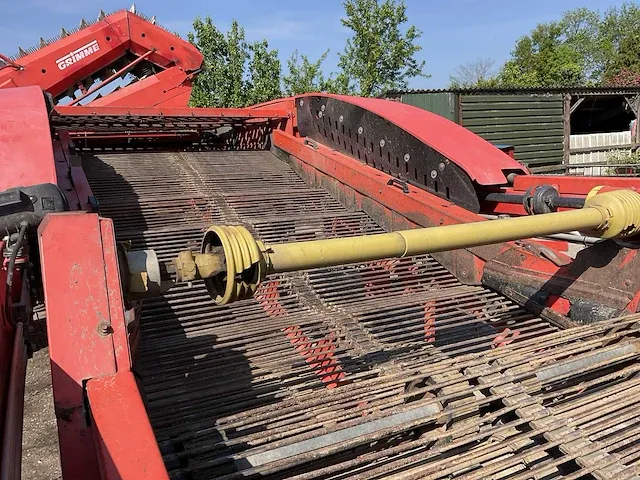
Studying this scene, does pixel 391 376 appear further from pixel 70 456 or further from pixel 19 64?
pixel 19 64

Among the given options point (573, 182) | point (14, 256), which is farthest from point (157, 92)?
point (14, 256)

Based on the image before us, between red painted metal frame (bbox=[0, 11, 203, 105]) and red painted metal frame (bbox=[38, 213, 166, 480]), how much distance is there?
15.0 ft

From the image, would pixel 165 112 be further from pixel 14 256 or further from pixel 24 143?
pixel 14 256

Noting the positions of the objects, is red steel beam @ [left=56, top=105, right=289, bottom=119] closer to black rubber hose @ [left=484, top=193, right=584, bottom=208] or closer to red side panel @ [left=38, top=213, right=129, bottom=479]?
black rubber hose @ [left=484, top=193, right=584, bottom=208]

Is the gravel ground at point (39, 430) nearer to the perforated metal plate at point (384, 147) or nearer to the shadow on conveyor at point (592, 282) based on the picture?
the perforated metal plate at point (384, 147)

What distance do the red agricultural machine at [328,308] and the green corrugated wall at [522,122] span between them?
9972mm

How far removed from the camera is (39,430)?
3498 millimetres

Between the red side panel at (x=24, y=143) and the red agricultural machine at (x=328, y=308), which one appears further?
the red side panel at (x=24, y=143)

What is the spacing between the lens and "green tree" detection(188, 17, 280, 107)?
17844 mm

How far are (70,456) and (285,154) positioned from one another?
138 inches

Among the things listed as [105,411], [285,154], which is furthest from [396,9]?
[105,411]

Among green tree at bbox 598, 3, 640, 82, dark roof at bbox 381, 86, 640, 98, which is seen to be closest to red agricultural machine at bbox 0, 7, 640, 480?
dark roof at bbox 381, 86, 640, 98

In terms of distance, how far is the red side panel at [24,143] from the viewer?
209 centimetres

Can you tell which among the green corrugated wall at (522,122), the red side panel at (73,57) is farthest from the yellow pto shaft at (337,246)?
the green corrugated wall at (522,122)
